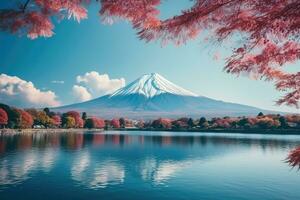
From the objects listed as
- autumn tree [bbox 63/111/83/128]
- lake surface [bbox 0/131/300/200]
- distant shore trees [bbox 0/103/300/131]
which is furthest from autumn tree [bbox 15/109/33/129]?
lake surface [bbox 0/131/300/200]

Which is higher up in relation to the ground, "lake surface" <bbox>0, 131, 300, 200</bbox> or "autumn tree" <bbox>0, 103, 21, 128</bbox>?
"autumn tree" <bbox>0, 103, 21, 128</bbox>

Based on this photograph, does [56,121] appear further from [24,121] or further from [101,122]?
[101,122]

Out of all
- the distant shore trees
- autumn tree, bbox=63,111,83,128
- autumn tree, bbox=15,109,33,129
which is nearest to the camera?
the distant shore trees

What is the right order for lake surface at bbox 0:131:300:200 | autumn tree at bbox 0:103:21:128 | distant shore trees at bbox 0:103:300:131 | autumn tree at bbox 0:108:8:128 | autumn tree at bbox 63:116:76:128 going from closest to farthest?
lake surface at bbox 0:131:300:200 < autumn tree at bbox 0:108:8:128 < autumn tree at bbox 0:103:21:128 < distant shore trees at bbox 0:103:300:131 < autumn tree at bbox 63:116:76:128

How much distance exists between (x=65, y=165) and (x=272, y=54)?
2120 centimetres

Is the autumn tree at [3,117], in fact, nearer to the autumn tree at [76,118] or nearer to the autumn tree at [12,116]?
the autumn tree at [12,116]

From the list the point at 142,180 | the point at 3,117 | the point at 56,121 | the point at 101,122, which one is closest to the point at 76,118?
the point at 56,121

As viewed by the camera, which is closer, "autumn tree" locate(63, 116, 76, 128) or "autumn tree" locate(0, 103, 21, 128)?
→ "autumn tree" locate(0, 103, 21, 128)

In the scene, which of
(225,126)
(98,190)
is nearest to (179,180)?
(98,190)

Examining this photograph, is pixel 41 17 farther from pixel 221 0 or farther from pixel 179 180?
pixel 179 180

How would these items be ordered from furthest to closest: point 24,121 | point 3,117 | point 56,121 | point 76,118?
point 76,118 < point 56,121 < point 24,121 < point 3,117

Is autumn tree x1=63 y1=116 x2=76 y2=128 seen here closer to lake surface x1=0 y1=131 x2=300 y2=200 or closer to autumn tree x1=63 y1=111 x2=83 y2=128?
autumn tree x1=63 y1=111 x2=83 y2=128

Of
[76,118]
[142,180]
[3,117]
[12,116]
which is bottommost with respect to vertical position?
[142,180]

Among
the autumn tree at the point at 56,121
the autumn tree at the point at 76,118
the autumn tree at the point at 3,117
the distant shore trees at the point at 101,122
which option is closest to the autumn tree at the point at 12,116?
the distant shore trees at the point at 101,122
